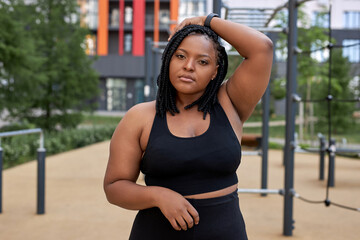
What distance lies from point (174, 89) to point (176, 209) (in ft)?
1.21

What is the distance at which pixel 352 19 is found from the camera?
993 inches

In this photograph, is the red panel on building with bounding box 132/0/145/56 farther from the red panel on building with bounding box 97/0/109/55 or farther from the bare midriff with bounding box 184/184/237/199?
the bare midriff with bounding box 184/184/237/199

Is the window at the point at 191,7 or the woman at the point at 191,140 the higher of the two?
the window at the point at 191,7

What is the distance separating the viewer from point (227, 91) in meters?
1.33

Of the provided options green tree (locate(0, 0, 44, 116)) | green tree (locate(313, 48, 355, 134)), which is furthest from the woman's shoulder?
green tree (locate(313, 48, 355, 134))

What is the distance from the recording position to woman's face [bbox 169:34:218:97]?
1226mm

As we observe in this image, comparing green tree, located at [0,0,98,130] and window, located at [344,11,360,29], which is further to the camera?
window, located at [344,11,360,29]

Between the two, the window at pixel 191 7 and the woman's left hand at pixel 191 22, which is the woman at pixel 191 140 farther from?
the window at pixel 191 7

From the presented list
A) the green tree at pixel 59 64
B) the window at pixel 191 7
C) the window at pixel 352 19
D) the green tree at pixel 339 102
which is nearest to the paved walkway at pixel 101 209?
the green tree at pixel 59 64

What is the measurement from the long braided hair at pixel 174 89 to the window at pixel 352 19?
26123mm

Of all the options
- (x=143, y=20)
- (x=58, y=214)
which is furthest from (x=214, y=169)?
(x=143, y=20)

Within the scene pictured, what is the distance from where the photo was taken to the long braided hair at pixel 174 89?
1258 millimetres

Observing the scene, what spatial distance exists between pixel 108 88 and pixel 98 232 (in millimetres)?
22492

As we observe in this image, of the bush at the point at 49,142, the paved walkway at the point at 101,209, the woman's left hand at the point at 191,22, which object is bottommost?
the paved walkway at the point at 101,209
